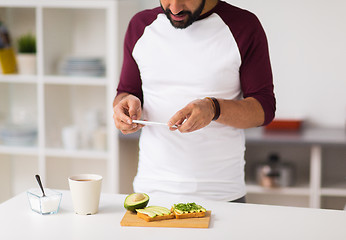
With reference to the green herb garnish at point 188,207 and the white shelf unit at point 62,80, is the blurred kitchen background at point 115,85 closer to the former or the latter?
the white shelf unit at point 62,80

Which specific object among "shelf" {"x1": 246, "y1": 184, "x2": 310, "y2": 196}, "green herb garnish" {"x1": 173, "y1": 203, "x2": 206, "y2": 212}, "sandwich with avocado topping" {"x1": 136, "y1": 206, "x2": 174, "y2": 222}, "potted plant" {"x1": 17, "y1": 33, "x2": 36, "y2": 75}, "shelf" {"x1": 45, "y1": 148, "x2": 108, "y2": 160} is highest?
"potted plant" {"x1": 17, "y1": 33, "x2": 36, "y2": 75}

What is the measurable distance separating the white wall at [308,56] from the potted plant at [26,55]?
131 centimetres

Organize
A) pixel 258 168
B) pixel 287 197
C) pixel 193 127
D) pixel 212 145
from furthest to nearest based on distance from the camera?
pixel 287 197, pixel 258 168, pixel 212 145, pixel 193 127

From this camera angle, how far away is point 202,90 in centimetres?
159

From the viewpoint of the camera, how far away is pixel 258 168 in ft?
9.13

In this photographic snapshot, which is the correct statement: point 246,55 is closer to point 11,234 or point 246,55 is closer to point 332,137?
point 11,234

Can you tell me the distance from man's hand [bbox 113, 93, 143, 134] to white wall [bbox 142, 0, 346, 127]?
5.08ft

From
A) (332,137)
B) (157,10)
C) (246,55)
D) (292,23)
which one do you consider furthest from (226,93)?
(292,23)

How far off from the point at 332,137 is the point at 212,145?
4.07 ft

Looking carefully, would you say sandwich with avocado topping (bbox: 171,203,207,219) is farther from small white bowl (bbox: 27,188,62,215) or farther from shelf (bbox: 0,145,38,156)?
shelf (bbox: 0,145,38,156)

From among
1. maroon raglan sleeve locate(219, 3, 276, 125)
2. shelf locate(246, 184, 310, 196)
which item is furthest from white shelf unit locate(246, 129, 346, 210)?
maroon raglan sleeve locate(219, 3, 276, 125)

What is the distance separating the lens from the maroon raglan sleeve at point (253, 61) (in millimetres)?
1582

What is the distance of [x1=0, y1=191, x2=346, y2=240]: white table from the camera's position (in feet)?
3.74

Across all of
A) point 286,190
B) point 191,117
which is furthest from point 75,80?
point 191,117
